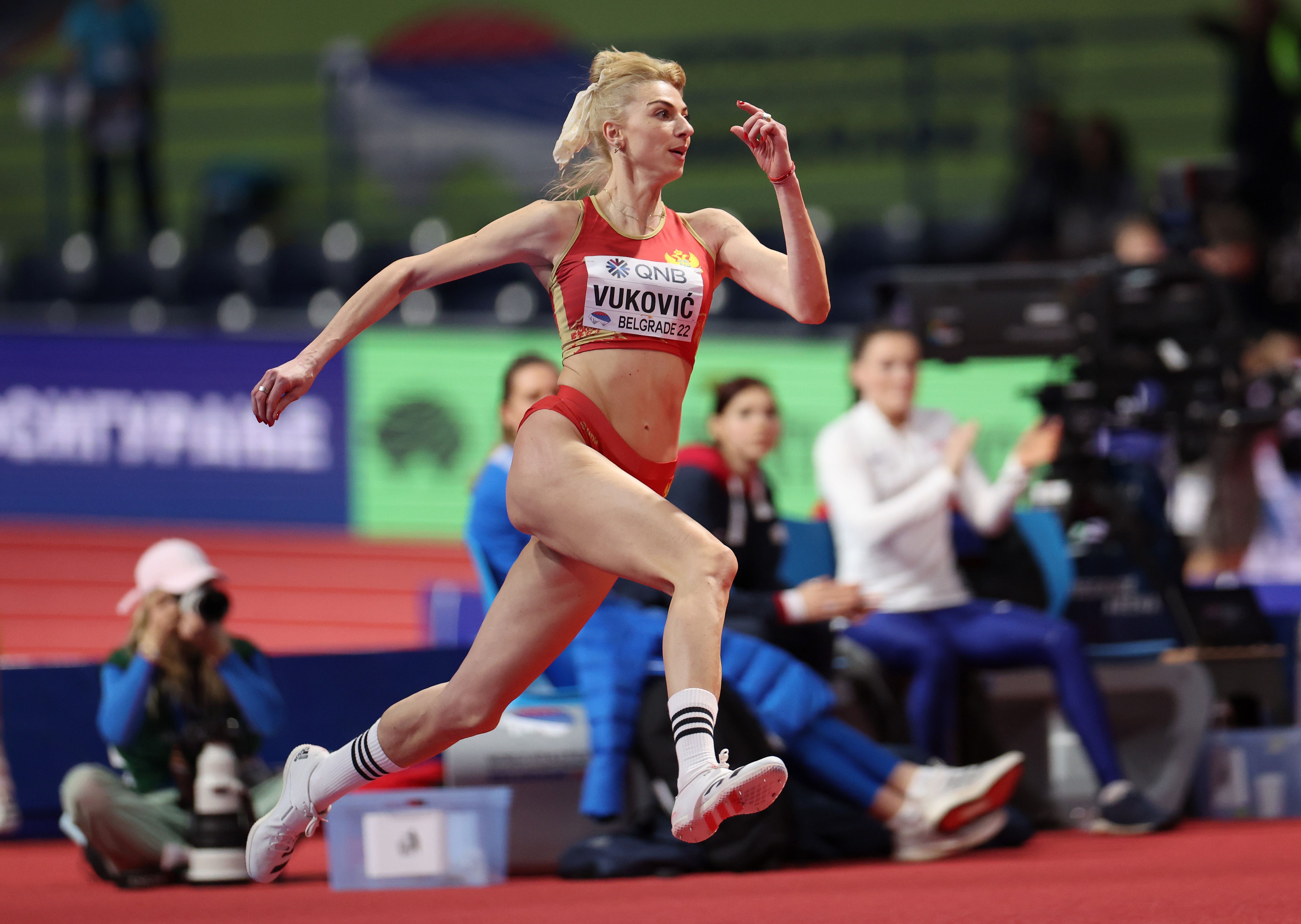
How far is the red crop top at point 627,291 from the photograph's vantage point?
3.69 meters

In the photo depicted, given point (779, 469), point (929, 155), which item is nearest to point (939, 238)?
point (929, 155)

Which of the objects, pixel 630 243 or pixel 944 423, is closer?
pixel 630 243

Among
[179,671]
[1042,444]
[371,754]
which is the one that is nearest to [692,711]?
[371,754]

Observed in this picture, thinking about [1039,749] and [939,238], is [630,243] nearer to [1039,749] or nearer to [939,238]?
[1039,749]

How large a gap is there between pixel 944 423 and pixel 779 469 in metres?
3.43

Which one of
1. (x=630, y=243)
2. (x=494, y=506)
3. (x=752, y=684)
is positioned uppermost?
(x=630, y=243)

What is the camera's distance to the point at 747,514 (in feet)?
17.9

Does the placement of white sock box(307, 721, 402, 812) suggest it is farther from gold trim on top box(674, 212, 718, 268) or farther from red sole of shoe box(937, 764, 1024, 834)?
red sole of shoe box(937, 764, 1024, 834)

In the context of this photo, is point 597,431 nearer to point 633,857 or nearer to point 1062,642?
point 633,857

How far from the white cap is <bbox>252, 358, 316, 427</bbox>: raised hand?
5.40 feet

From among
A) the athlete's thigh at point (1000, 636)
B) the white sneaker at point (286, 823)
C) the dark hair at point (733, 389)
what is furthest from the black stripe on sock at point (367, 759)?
the athlete's thigh at point (1000, 636)

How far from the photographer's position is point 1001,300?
630 centimetres

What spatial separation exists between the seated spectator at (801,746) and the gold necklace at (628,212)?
1.31 m

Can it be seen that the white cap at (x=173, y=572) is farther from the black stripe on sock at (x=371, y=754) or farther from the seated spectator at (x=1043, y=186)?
the seated spectator at (x=1043, y=186)
